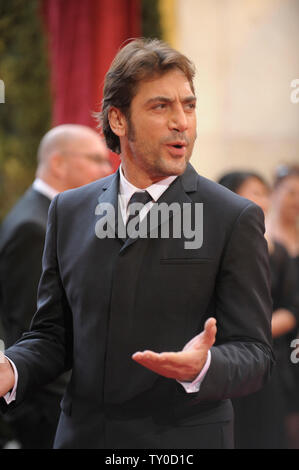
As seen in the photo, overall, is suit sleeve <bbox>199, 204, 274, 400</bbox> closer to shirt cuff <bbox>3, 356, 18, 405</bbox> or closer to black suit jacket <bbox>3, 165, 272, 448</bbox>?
black suit jacket <bbox>3, 165, 272, 448</bbox>

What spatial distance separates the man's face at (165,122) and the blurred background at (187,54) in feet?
8.07

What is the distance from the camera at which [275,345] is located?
3.62m

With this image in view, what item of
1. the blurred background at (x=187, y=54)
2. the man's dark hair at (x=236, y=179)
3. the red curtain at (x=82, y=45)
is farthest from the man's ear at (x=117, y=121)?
the red curtain at (x=82, y=45)

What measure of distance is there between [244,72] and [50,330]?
149 inches

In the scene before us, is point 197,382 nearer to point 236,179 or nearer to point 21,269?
point 21,269

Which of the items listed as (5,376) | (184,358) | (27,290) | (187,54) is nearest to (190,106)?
(184,358)

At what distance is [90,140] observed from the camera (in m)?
3.51

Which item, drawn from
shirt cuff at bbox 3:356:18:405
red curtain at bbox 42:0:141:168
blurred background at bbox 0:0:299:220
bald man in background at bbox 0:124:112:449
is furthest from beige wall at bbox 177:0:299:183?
shirt cuff at bbox 3:356:18:405

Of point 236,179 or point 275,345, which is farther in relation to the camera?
point 275,345

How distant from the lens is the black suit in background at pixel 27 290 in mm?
2980

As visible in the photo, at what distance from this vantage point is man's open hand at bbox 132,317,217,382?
1.44 meters

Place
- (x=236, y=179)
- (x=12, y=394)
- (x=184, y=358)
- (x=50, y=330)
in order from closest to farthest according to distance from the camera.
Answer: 1. (x=184, y=358)
2. (x=12, y=394)
3. (x=50, y=330)
4. (x=236, y=179)

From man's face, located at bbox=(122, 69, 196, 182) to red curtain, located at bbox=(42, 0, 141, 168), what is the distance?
272cm

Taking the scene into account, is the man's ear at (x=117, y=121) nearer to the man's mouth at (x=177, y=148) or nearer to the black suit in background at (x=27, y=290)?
the man's mouth at (x=177, y=148)
